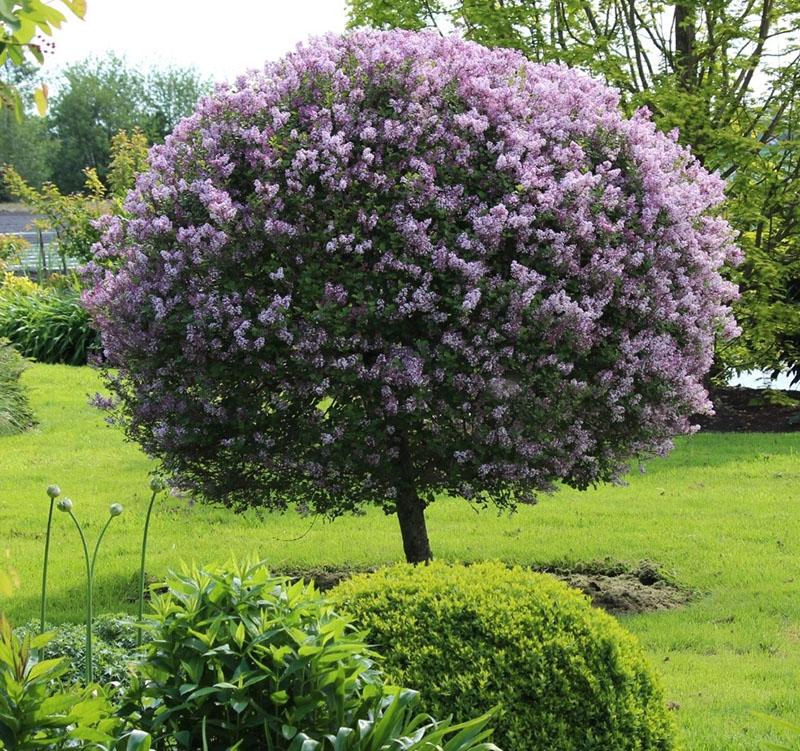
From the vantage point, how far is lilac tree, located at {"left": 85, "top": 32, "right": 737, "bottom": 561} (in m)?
6.13

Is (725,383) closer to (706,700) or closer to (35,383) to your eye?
(35,383)

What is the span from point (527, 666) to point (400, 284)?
2.55 m

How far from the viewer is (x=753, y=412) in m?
A: 15.0

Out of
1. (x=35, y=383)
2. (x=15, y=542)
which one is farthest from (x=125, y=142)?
(x=15, y=542)

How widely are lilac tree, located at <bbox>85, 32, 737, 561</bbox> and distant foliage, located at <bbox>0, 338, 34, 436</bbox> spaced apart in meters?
7.02

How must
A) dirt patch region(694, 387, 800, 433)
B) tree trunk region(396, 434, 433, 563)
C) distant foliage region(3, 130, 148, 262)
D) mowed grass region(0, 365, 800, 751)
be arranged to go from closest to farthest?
mowed grass region(0, 365, 800, 751) → tree trunk region(396, 434, 433, 563) → dirt patch region(694, 387, 800, 433) → distant foliage region(3, 130, 148, 262)

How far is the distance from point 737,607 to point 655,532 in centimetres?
201

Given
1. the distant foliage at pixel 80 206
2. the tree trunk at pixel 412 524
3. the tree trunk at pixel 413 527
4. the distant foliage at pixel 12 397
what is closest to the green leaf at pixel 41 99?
the tree trunk at pixel 412 524

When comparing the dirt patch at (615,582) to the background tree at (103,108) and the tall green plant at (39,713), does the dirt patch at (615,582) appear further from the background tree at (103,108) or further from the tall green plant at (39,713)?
the background tree at (103,108)

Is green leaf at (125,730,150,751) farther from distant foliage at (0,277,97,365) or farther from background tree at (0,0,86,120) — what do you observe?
distant foliage at (0,277,97,365)

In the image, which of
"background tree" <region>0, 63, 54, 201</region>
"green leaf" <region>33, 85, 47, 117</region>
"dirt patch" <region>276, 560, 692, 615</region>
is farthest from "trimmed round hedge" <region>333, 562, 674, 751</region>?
"background tree" <region>0, 63, 54, 201</region>

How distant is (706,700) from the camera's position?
5.58 m

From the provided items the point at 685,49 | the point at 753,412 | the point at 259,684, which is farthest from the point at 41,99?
the point at 685,49

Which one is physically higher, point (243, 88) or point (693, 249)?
point (243, 88)
